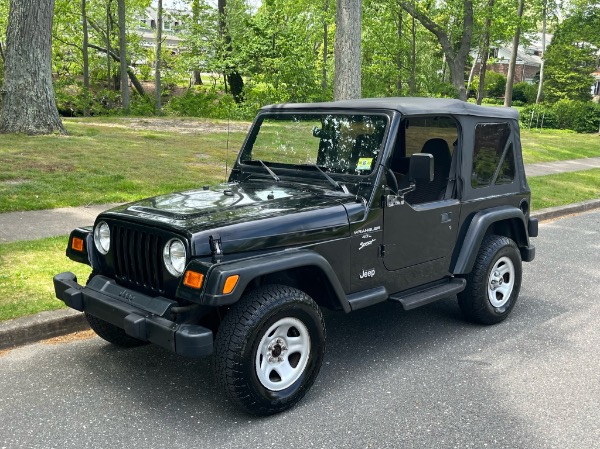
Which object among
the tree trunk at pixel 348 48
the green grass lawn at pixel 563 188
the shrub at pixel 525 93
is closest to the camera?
the tree trunk at pixel 348 48

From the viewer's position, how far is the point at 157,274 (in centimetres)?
374

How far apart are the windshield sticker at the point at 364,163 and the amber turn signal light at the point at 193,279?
1.57 metres

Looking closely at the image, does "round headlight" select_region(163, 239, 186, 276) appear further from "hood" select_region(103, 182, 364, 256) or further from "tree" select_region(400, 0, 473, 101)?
"tree" select_region(400, 0, 473, 101)

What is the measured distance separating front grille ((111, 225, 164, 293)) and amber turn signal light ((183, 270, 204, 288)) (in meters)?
0.31

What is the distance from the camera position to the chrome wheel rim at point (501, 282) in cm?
527

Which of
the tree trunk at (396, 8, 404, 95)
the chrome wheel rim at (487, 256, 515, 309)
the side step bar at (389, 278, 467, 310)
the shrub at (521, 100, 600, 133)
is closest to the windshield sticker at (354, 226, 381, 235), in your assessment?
the side step bar at (389, 278, 467, 310)

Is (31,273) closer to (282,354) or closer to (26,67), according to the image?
(282,354)

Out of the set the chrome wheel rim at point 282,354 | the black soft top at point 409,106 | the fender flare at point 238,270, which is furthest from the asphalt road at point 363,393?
the black soft top at point 409,106

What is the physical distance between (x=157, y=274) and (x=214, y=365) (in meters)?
0.64

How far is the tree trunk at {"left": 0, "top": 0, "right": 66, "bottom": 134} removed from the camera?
12664 mm

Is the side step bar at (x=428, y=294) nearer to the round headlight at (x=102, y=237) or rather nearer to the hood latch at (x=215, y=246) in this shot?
the hood latch at (x=215, y=246)

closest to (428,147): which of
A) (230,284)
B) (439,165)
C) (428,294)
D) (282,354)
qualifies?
(439,165)

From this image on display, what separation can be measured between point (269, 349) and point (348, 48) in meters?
8.02

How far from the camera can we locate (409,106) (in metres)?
4.61
